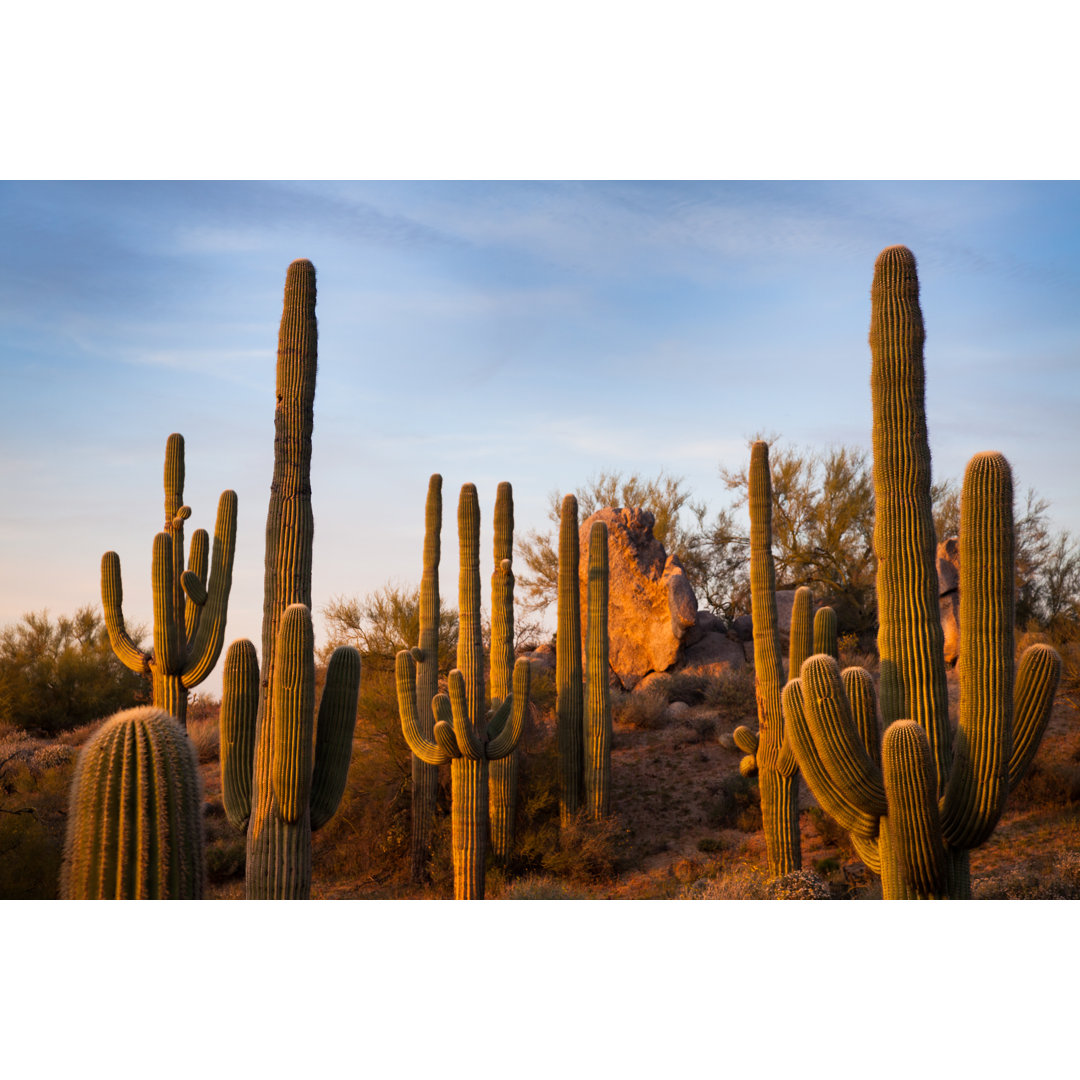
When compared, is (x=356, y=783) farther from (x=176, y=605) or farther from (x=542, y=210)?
(x=542, y=210)

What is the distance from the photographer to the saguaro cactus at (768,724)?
962 cm

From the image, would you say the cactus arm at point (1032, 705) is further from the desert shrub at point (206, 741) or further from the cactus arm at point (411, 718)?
the desert shrub at point (206, 741)

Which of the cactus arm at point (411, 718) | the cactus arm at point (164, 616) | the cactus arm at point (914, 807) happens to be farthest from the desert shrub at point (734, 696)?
the cactus arm at point (914, 807)

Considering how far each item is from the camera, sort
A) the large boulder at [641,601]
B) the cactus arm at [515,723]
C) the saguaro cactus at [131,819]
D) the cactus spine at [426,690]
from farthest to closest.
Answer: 1. the large boulder at [641,601]
2. the cactus spine at [426,690]
3. the cactus arm at [515,723]
4. the saguaro cactus at [131,819]

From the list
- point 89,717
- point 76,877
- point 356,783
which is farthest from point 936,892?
point 89,717

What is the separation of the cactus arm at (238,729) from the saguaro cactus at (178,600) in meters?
3.23

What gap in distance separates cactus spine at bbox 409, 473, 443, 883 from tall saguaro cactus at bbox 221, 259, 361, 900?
16.9ft

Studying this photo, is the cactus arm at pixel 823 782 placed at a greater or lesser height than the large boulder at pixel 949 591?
lesser

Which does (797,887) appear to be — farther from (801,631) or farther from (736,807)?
(736,807)

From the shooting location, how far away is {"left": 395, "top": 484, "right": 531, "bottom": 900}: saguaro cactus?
9.62m

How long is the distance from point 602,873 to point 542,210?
9071mm

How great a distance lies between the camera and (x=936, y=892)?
546 centimetres

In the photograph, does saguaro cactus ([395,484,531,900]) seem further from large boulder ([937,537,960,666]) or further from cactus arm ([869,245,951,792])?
large boulder ([937,537,960,666])

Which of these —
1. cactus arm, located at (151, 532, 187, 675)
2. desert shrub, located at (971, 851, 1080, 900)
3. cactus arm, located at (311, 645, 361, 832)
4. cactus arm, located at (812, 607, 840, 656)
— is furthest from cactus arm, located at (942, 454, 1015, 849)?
cactus arm, located at (151, 532, 187, 675)
